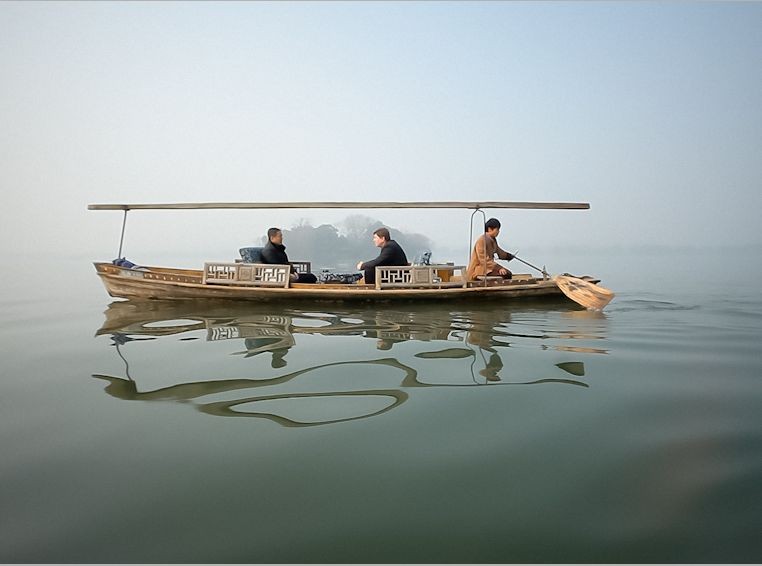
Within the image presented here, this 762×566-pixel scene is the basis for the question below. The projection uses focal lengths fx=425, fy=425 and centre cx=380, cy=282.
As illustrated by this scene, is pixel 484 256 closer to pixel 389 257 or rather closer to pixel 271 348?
pixel 389 257

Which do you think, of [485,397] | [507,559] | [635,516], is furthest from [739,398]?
[507,559]

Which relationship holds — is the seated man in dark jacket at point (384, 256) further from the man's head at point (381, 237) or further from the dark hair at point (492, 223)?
the dark hair at point (492, 223)

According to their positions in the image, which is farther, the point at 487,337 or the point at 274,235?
the point at 274,235

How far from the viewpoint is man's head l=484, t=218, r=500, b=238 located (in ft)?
30.4

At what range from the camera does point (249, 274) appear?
9039 millimetres

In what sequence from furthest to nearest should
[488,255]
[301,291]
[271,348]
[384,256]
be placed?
[488,255] → [384,256] → [301,291] → [271,348]

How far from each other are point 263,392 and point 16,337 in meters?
5.34

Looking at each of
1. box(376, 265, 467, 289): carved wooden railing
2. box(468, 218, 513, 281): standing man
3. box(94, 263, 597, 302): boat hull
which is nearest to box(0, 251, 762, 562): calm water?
box(94, 263, 597, 302): boat hull

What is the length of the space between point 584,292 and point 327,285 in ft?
17.0

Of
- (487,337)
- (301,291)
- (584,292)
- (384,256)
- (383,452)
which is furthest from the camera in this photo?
(384,256)

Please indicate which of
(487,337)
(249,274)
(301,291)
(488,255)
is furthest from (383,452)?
(488,255)

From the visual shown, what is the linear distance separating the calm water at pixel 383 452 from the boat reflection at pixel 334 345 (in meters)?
0.04

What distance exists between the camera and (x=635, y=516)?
191cm

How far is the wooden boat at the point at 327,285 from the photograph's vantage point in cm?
874
